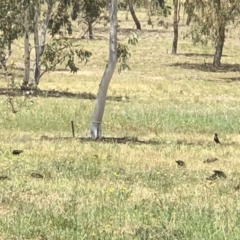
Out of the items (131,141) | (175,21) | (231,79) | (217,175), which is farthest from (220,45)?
(217,175)

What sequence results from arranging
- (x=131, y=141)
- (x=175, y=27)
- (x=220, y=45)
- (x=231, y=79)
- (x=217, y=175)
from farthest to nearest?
(x=175, y=27) < (x=220, y=45) < (x=231, y=79) < (x=131, y=141) < (x=217, y=175)

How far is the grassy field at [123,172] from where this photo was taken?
302 inches

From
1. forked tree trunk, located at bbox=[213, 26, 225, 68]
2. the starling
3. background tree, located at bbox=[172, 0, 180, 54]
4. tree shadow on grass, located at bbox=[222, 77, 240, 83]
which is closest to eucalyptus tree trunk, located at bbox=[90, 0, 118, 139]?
the starling

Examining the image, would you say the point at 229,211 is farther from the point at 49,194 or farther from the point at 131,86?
the point at 131,86

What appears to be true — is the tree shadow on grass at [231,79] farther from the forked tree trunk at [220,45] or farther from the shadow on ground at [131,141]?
the shadow on ground at [131,141]

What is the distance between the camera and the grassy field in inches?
302

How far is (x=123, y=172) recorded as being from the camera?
11984 millimetres

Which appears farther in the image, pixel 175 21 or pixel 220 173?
pixel 175 21

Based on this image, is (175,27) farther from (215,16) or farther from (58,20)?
(58,20)

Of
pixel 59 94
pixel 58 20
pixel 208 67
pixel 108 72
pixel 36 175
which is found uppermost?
pixel 108 72

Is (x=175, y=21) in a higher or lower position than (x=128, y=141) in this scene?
lower

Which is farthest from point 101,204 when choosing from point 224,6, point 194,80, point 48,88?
point 224,6

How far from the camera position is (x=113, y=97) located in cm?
3147

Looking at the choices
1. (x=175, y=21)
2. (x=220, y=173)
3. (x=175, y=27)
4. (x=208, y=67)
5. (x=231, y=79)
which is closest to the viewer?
(x=220, y=173)
